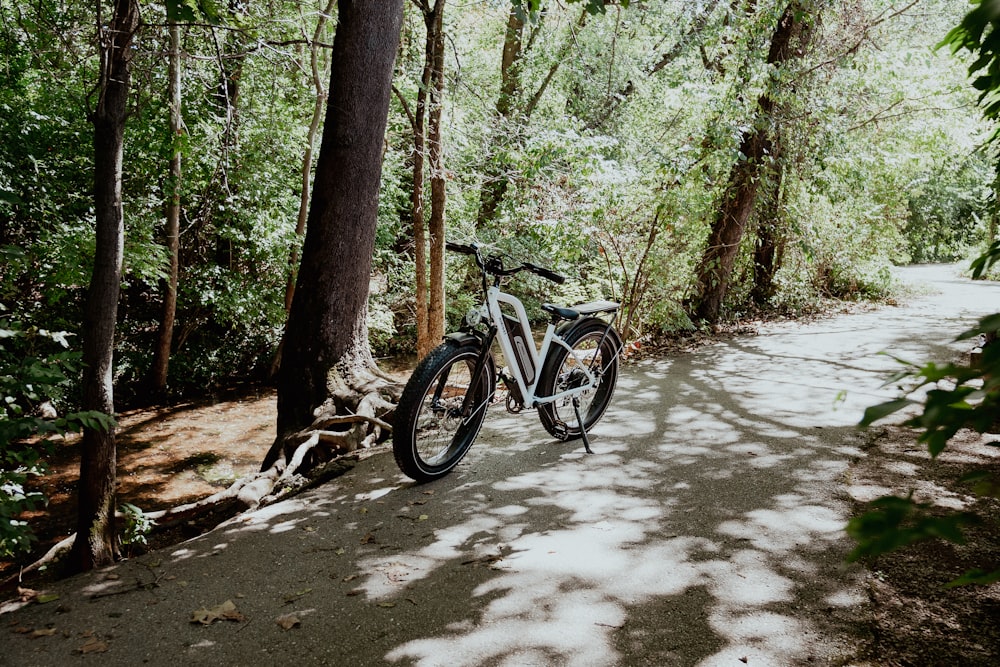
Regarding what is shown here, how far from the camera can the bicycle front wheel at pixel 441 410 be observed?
3.93 meters

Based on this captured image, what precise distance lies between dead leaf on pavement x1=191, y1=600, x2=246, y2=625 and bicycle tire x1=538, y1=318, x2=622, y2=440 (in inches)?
95.4

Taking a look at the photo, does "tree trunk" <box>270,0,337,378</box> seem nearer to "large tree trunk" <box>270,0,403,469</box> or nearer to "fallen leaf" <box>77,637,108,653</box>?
"large tree trunk" <box>270,0,403,469</box>

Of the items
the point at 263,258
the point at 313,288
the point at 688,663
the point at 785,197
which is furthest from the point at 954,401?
the point at 263,258

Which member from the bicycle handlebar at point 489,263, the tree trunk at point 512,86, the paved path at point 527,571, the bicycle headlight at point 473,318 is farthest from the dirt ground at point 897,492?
the tree trunk at point 512,86

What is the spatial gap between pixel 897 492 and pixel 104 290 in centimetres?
488

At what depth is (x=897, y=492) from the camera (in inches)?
145

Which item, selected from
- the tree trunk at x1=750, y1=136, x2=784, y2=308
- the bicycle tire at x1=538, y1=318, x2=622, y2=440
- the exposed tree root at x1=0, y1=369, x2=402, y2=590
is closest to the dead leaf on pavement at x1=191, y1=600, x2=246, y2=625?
the exposed tree root at x1=0, y1=369, x2=402, y2=590

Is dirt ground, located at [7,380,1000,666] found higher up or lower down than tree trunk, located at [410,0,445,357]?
lower down

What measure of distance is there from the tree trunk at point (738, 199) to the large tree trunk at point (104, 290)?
694 centimetres

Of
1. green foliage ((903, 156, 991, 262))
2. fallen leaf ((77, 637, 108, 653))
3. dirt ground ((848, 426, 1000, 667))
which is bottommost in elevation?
fallen leaf ((77, 637, 108, 653))

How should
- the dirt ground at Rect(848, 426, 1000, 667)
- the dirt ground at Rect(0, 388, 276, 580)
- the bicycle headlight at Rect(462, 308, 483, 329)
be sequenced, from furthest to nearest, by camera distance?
the dirt ground at Rect(0, 388, 276, 580) → the bicycle headlight at Rect(462, 308, 483, 329) → the dirt ground at Rect(848, 426, 1000, 667)

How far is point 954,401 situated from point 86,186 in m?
10.2

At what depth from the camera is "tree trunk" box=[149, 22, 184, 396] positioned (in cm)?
831

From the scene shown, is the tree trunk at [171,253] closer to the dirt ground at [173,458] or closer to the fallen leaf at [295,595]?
the dirt ground at [173,458]
